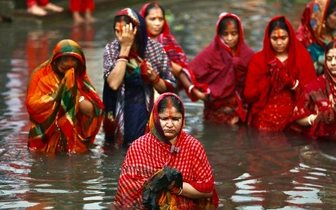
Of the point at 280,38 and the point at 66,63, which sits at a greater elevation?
the point at 280,38

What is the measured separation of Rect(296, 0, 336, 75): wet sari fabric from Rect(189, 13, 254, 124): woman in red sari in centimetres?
75

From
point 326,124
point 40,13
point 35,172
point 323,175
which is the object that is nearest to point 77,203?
point 35,172

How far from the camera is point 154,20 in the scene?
9617 mm

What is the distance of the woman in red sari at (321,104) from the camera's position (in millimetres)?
8773

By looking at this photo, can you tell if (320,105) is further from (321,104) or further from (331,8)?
(331,8)

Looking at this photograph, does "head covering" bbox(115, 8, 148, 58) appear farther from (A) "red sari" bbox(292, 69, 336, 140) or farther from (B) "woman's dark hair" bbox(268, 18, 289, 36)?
(A) "red sari" bbox(292, 69, 336, 140)

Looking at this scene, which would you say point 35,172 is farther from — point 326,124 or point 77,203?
point 326,124

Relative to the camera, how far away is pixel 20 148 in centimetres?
846

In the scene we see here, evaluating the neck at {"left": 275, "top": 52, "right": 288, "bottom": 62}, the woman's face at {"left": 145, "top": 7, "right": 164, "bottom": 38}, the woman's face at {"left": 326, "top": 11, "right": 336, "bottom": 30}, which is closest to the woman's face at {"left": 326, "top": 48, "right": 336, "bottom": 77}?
the neck at {"left": 275, "top": 52, "right": 288, "bottom": 62}

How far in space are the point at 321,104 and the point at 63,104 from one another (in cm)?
243

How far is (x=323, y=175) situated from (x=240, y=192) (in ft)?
2.89

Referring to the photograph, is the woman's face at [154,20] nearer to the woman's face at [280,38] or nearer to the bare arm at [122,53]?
the woman's face at [280,38]

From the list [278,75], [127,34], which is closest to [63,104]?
[127,34]

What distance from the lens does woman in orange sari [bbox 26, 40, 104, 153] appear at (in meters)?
8.06
